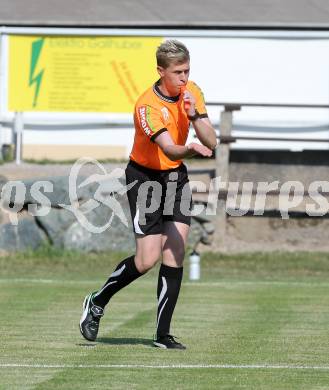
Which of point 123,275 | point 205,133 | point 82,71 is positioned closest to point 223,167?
point 82,71

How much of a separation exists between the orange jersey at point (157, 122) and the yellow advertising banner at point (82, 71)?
15.4 m

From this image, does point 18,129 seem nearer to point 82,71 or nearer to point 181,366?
point 82,71

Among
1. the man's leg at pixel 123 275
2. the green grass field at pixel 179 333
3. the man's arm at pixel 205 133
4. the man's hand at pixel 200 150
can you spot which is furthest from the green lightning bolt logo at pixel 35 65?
the man's hand at pixel 200 150

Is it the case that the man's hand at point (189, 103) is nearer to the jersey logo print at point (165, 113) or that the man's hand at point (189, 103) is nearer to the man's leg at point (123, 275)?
the jersey logo print at point (165, 113)

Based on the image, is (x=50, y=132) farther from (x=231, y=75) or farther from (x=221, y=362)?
(x=221, y=362)

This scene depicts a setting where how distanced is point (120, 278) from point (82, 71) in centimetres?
1580

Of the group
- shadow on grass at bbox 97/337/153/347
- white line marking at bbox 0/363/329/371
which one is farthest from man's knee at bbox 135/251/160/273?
white line marking at bbox 0/363/329/371

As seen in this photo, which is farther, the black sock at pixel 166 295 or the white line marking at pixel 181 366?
the black sock at pixel 166 295

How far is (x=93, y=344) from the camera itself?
29.3 ft

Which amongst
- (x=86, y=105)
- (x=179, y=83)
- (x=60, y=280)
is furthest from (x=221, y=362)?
(x=86, y=105)

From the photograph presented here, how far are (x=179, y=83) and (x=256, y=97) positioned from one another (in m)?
16.8

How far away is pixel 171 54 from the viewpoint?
8.14 metres

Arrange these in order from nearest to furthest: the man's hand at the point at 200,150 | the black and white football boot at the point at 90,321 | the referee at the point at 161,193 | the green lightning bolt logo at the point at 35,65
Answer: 1. the man's hand at the point at 200,150
2. the referee at the point at 161,193
3. the black and white football boot at the point at 90,321
4. the green lightning bolt logo at the point at 35,65

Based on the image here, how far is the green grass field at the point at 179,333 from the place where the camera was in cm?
734
